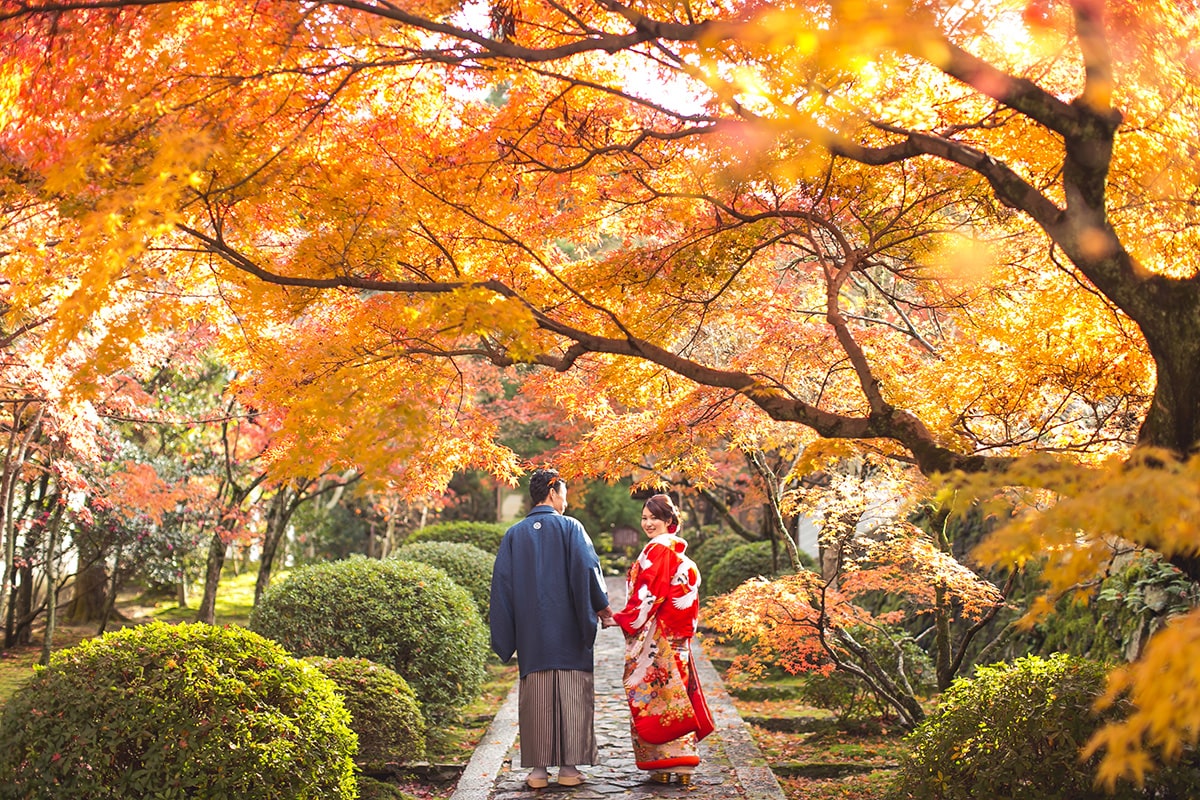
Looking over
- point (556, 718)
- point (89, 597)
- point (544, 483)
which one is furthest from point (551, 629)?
point (89, 597)

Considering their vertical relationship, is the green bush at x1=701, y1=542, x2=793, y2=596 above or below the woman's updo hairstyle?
below

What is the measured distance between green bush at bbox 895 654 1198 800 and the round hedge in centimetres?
315

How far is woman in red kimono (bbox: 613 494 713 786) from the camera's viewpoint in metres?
6.00

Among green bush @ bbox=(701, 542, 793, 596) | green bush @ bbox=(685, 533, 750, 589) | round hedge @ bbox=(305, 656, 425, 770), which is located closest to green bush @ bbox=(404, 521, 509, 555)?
green bush @ bbox=(685, 533, 750, 589)

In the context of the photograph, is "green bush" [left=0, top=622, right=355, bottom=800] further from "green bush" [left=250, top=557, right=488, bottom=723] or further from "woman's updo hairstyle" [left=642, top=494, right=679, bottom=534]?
"green bush" [left=250, top=557, right=488, bottom=723]

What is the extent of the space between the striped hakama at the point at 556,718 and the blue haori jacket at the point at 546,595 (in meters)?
0.08

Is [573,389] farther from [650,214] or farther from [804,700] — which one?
[804,700]

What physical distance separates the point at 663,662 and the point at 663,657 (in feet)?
0.10

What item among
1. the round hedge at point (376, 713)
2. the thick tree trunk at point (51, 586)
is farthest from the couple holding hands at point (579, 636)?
the thick tree trunk at point (51, 586)

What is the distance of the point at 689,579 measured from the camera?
6.11 m

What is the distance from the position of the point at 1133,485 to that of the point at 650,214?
3996 millimetres

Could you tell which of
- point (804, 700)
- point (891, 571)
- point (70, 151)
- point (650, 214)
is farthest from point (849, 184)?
point (804, 700)

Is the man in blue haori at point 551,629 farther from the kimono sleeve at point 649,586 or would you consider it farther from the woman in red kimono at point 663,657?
the woman in red kimono at point 663,657

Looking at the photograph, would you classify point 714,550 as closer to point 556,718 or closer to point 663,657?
point 663,657
